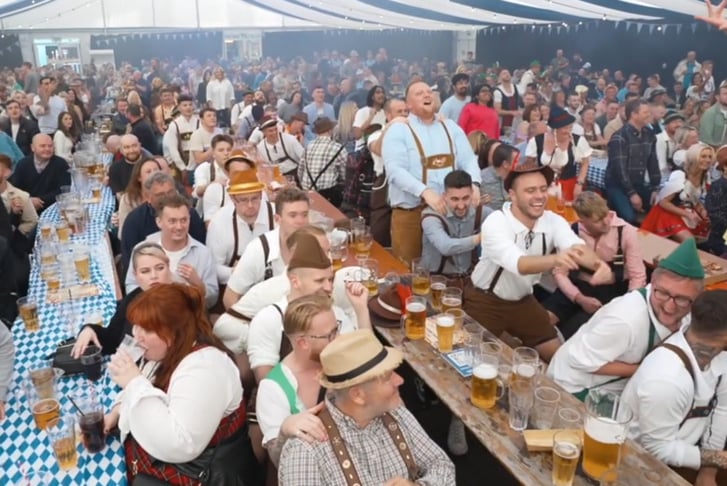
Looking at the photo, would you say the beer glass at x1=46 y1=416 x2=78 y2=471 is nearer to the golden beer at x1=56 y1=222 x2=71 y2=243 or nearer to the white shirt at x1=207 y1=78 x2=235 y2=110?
the golden beer at x1=56 y1=222 x2=71 y2=243

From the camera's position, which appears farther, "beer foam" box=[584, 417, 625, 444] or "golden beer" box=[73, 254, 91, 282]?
"golden beer" box=[73, 254, 91, 282]

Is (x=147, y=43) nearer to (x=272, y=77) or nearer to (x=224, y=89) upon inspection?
(x=272, y=77)

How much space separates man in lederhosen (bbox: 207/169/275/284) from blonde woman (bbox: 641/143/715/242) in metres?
3.00

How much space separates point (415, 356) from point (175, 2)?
889 inches

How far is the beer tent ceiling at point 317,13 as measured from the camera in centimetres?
1048

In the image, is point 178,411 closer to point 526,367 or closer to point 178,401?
point 178,401

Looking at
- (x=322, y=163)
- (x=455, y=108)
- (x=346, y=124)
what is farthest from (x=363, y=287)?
(x=455, y=108)

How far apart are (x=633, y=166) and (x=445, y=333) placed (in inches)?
152

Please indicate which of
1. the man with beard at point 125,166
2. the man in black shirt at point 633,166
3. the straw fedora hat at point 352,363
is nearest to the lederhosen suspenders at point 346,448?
the straw fedora hat at point 352,363

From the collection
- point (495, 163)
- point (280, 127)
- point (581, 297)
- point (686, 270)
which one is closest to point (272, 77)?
point (280, 127)

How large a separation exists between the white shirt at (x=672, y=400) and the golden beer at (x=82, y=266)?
109 inches

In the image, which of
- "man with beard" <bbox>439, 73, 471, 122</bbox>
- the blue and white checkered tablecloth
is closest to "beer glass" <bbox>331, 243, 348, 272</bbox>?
the blue and white checkered tablecloth

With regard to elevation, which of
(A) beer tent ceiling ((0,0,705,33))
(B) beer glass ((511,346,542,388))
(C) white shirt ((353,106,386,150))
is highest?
(A) beer tent ceiling ((0,0,705,33))

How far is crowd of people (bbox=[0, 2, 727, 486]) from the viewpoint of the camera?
1.88 m
